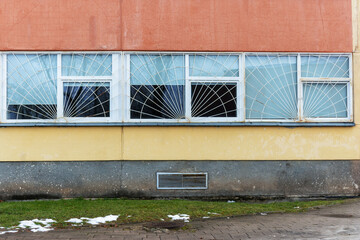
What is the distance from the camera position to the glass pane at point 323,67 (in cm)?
927

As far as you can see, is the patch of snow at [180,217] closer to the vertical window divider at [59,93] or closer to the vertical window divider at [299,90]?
the vertical window divider at [59,93]

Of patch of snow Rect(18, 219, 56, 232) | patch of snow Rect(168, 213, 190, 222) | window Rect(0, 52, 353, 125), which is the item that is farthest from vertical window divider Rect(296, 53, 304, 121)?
patch of snow Rect(18, 219, 56, 232)

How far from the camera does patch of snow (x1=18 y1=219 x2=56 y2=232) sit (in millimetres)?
6332

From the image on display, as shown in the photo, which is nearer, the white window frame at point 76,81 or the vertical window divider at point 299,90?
the white window frame at point 76,81

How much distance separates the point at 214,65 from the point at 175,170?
2478 mm

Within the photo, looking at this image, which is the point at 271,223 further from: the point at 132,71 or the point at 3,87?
the point at 3,87

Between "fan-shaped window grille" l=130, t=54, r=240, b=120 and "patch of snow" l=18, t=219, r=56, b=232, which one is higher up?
"fan-shaped window grille" l=130, t=54, r=240, b=120

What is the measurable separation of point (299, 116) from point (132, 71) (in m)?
3.85

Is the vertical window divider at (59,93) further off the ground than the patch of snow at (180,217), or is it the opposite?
the vertical window divider at (59,93)

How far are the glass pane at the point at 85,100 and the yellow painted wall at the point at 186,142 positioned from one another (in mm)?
367

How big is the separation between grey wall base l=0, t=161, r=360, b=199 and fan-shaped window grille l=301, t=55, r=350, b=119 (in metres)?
1.15

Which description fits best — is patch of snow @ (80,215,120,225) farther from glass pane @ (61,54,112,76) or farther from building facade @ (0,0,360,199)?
glass pane @ (61,54,112,76)

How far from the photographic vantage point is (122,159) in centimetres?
886

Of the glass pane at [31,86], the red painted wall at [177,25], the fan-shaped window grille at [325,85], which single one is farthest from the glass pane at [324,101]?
the glass pane at [31,86]
